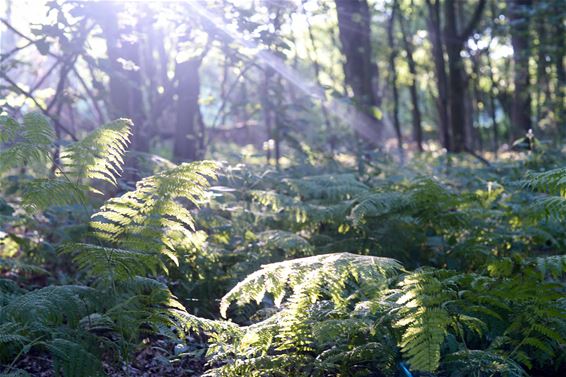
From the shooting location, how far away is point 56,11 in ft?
21.1

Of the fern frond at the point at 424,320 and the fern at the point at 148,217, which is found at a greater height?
the fern at the point at 148,217

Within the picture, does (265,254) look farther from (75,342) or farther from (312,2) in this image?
(312,2)

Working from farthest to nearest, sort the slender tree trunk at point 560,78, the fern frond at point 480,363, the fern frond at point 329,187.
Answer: the slender tree trunk at point 560,78 < the fern frond at point 329,187 < the fern frond at point 480,363

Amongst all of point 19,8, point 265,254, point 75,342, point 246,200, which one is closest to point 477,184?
point 246,200

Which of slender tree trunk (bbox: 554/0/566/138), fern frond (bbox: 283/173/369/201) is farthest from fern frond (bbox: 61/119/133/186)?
slender tree trunk (bbox: 554/0/566/138)

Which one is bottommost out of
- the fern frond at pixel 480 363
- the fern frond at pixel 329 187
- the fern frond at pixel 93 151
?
the fern frond at pixel 480 363

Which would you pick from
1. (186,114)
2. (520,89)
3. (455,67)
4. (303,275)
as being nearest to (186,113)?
(186,114)

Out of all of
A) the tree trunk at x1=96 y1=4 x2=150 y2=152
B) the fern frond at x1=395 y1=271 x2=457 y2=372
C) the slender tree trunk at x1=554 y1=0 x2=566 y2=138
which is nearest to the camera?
the fern frond at x1=395 y1=271 x2=457 y2=372

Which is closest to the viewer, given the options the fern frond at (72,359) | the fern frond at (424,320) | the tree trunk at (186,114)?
the fern frond at (424,320)

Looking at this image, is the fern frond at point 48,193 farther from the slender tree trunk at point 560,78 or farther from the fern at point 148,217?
the slender tree trunk at point 560,78

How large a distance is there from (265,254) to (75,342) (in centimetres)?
185

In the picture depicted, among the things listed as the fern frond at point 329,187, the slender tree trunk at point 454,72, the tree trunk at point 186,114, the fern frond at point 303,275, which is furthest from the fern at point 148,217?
the slender tree trunk at point 454,72

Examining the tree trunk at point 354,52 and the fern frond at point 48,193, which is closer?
the fern frond at point 48,193

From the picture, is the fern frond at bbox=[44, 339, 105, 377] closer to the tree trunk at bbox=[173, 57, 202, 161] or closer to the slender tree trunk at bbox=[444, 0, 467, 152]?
the tree trunk at bbox=[173, 57, 202, 161]
